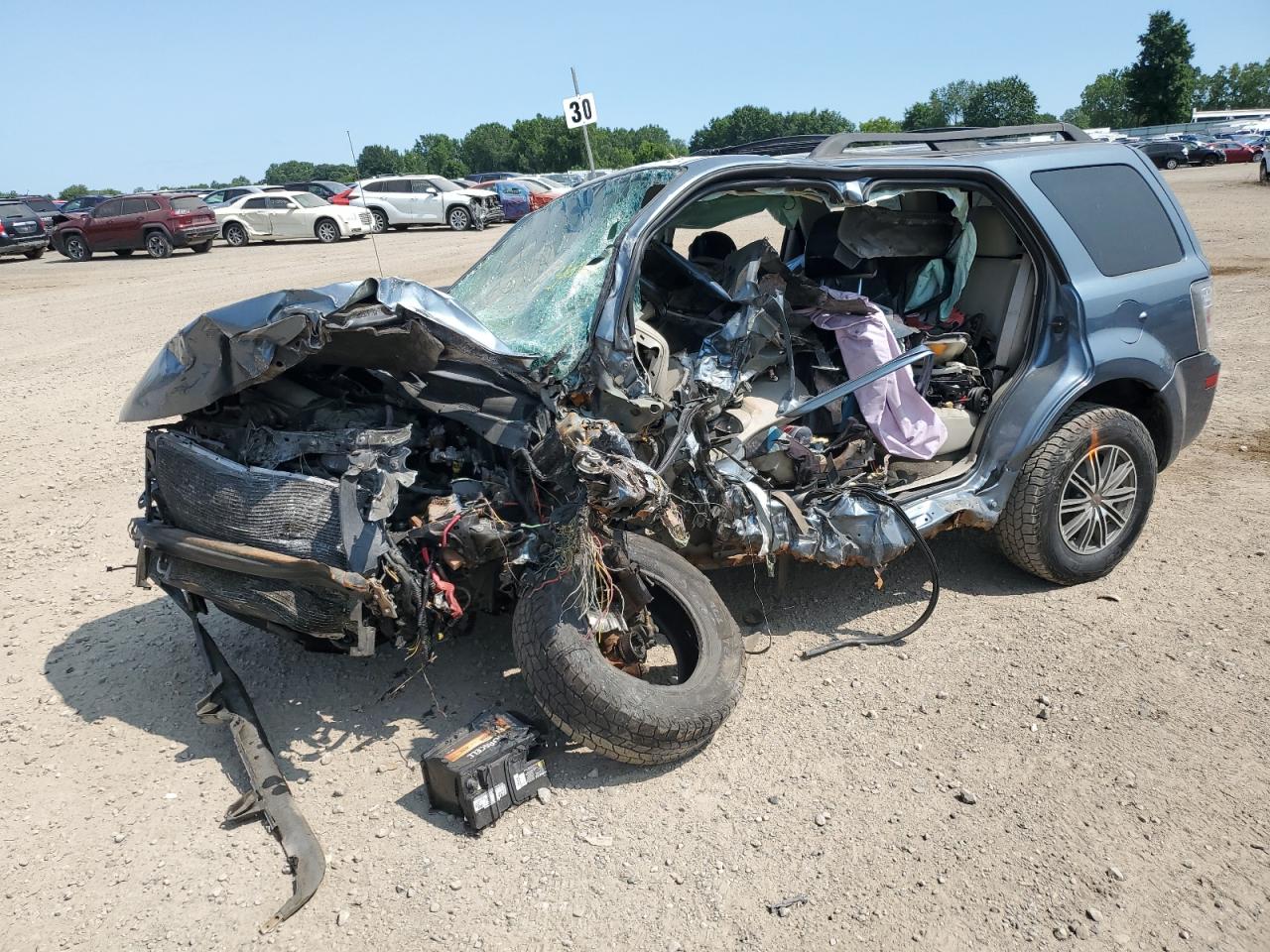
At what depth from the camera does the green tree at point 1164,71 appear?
6912cm

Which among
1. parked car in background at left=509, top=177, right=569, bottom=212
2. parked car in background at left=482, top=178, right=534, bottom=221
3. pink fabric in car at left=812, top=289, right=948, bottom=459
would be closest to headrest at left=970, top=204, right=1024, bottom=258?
pink fabric in car at left=812, top=289, right=948, bottom=459

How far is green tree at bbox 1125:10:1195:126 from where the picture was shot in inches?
2721

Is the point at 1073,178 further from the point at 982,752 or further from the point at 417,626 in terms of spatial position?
the point at 417,626

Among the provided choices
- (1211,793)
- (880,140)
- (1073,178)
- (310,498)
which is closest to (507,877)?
(310,498)

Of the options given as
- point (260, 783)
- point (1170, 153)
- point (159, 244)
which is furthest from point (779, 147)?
point (1170, 153)

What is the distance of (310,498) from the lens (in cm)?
317

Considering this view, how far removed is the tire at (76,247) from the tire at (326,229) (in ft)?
18.3

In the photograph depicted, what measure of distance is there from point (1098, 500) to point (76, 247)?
26037 mm

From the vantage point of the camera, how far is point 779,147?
457 centimetres

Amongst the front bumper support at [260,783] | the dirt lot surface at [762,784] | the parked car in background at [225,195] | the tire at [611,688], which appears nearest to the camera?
the dirt lot surface at [762,784]

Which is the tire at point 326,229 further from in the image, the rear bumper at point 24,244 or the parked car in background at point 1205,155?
the parked car in background at point 1205,155

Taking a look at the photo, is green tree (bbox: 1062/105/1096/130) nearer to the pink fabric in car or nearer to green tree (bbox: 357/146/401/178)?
green tree (bbox: 357/146/401/178)

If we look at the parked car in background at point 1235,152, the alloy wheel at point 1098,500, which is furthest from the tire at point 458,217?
the parked car in background at point 1235,152

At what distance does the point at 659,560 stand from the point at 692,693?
513mm
